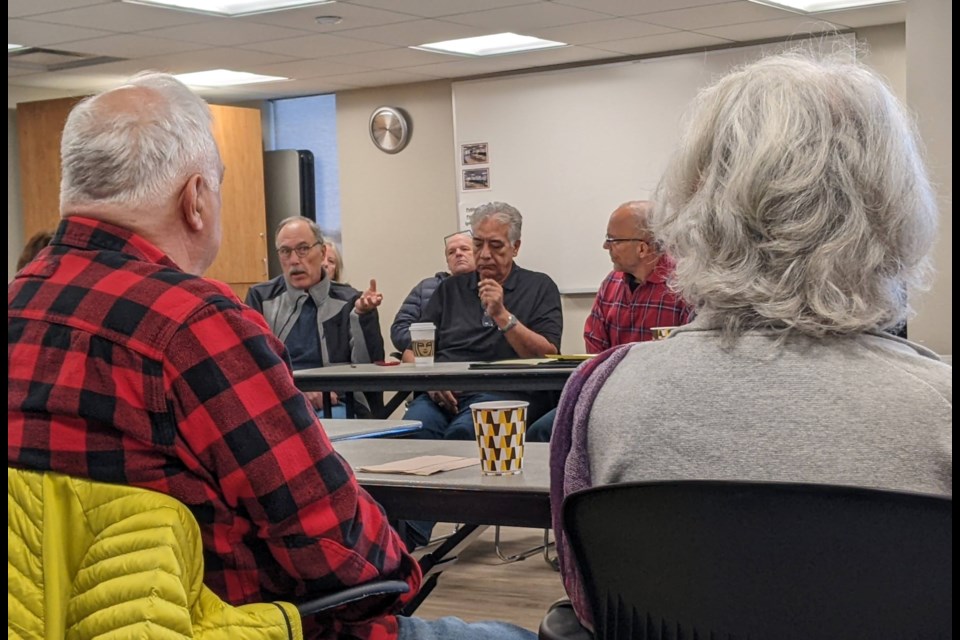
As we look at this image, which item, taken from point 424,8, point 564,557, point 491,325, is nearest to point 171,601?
point 564,557

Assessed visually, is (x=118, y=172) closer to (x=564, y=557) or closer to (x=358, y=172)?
(x=564, y=557)

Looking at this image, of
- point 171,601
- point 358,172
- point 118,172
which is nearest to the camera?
point 171,601

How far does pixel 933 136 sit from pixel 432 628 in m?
4.24

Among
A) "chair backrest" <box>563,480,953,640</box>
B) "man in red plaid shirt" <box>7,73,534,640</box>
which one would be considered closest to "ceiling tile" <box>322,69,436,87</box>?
"man in red plaid shirt" <box>7,73,534,640</box>

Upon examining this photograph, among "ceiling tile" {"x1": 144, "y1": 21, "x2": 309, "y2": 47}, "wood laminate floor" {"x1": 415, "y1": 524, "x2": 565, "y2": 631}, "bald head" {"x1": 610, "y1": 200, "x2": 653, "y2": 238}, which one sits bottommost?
"wood laminate floor" {"x1": 415, "y1": 524, "x2": 565, "y2": 631}

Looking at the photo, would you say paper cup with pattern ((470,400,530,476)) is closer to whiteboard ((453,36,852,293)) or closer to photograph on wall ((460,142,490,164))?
whiteboard ((453,36,852,293))

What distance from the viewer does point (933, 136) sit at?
17.1 ft

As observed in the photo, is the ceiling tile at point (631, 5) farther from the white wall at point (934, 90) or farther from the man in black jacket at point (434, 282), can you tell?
the man in black jacket at point (434, 282)

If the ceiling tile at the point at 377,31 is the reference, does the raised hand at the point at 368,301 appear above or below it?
below

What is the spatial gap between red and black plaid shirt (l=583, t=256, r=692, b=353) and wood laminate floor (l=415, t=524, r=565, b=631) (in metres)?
0.86

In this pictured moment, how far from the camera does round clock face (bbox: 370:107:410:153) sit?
8867mm

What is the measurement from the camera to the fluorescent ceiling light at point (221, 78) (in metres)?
8.20

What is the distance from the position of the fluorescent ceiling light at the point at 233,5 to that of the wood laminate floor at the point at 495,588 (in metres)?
2.97

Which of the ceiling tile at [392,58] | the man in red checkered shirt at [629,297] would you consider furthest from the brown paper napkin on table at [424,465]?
the ceiling tile at [392,58]
